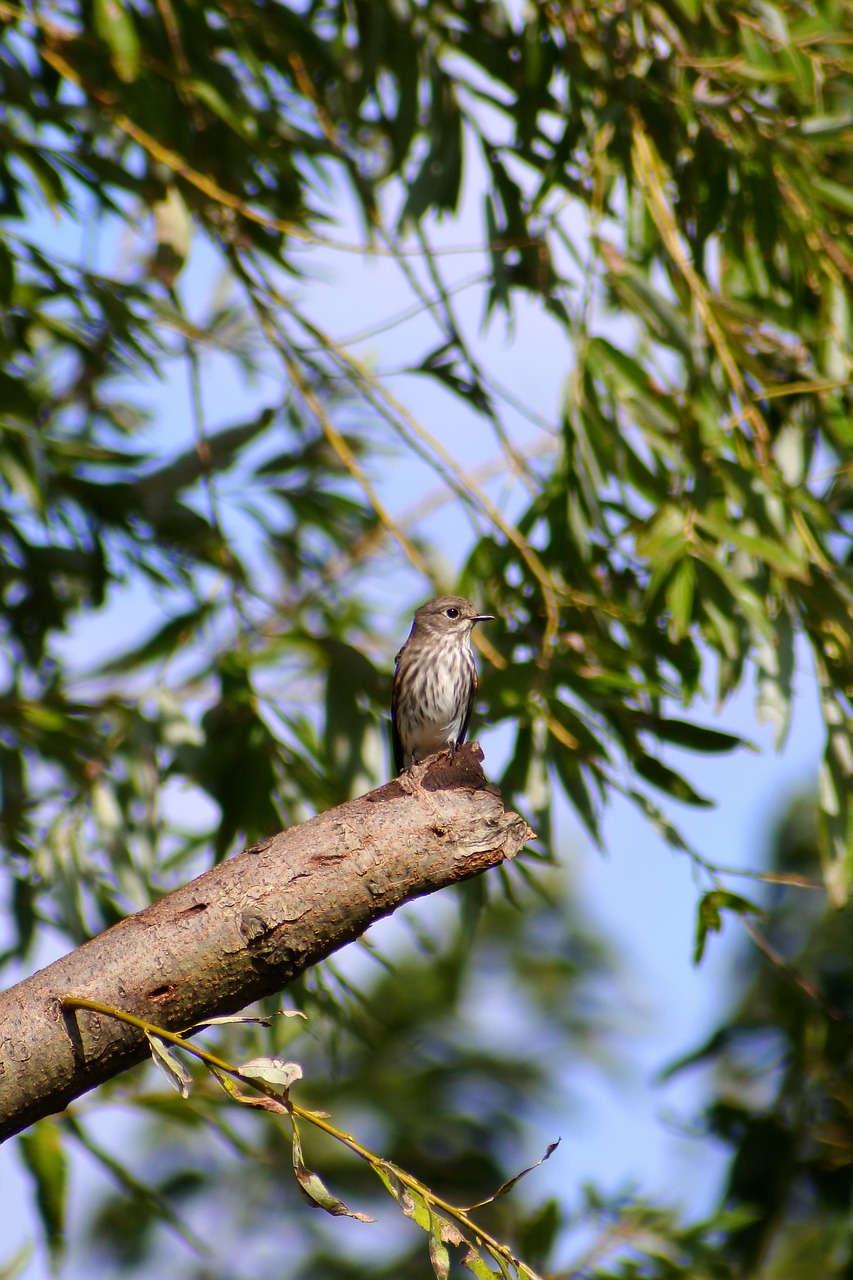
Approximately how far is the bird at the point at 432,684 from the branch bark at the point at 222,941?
2815 mm

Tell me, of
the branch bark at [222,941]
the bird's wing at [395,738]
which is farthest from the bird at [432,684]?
the branch bark at [222,941]

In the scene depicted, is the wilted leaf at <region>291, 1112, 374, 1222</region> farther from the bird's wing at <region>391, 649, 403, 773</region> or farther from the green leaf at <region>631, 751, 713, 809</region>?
the bird's wing at <region>391, 649, 403, 773</region>

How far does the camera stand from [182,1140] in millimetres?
7355

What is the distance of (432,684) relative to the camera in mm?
5309

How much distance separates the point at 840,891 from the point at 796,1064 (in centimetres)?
187

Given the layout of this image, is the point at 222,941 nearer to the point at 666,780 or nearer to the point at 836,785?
the point at 666,780

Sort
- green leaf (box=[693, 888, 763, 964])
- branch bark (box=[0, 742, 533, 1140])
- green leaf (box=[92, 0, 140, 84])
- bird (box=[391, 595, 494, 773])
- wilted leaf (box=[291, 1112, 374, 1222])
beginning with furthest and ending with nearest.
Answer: bird (box=[391, 595, 494, 773]) → green leaf (box=[92, 0, 140, 84]) → green leaf (box=[693, 888, 763, 964]) → branch bark (box=[0, 742, 533, 1140]) → wilted leaf (box=[291, 1112, 374, 1222])

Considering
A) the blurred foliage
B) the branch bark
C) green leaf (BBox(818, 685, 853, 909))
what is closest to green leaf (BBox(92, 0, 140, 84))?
the blurred foliage

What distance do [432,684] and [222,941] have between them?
10.1 ft

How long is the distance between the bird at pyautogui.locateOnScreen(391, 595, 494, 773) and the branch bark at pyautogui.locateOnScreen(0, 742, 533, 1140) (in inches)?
111

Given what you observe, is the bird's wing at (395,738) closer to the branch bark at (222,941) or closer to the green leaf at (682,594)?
the green leaf at (682,594)

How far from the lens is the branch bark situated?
2.23 metres

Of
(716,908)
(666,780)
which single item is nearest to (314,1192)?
(716,908)

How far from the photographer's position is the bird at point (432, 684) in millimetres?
5266
